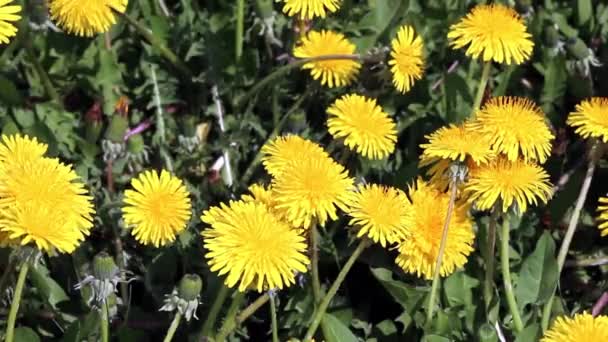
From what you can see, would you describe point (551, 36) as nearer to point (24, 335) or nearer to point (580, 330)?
point (580, 330)

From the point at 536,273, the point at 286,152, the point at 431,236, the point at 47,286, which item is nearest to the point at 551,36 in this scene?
the point at 536,273

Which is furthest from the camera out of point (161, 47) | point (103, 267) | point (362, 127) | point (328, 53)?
point (161, 47)

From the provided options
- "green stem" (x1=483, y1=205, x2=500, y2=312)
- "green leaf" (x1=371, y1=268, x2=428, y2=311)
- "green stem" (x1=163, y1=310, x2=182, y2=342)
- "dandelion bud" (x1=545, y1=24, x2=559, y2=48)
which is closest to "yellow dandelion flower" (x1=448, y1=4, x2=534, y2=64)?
"dandelion bud" (x1=545, y1=24, x2=559, y2=48)

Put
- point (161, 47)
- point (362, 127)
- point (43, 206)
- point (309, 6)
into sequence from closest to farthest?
point (43, 206) < point (362, 127) < point (309, 6) < point (161, 47)

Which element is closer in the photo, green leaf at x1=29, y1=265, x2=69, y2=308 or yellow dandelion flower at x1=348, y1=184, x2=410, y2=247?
yellow dandelion flower at x1=348, y1=184, x2=410, y2=247

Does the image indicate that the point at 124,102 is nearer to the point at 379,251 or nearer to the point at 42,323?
the point at 42,323

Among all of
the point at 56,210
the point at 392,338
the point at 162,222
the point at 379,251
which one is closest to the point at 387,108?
the point at 379,251

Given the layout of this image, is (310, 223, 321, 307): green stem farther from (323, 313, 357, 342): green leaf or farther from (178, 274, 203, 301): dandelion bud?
(178, 274, 203, 301): dandelion bud
